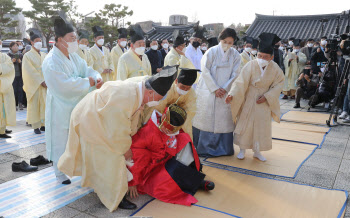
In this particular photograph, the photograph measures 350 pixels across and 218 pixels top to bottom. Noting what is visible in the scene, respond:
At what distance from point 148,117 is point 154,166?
1.86 ft

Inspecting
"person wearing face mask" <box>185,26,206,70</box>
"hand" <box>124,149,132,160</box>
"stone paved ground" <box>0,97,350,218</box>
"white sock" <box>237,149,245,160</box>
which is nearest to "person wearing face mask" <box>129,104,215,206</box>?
"hand" <box>124,149,132,160</box>

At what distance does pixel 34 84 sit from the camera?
18.8 ft

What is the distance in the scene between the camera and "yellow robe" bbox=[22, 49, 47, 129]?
570 cm

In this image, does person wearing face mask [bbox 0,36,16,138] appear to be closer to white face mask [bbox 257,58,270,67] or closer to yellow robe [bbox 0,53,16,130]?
yellow robe [bbox 0,53,16,130]

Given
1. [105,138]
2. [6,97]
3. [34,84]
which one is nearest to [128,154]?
[105,138]

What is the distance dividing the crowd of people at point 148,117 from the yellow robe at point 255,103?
1 cm

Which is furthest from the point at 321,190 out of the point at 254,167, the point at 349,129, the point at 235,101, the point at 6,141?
the point at 6,141

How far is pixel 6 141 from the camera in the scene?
5.33 meters

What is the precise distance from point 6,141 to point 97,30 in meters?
3.28

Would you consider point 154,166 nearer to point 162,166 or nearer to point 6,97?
point 162,166

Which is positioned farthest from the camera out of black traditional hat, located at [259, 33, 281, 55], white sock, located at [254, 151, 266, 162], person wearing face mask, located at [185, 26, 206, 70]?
person wearing face mask, located at [185, 26, 206, 70]

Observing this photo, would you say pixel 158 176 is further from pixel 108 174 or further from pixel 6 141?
pixel 6 141

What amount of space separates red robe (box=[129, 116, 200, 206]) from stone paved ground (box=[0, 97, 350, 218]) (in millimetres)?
177

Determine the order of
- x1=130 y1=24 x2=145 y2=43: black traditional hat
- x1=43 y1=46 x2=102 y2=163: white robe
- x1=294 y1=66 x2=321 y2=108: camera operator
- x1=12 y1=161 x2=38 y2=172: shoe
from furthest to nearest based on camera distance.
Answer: x1=294 y1=66 x2=321 y2=108: camera operator
x1=130 y1=24 x2=145 y2=43: black traditional hat
x1=12 y1=161 x2=38 y2=172: shoe
x1=43 y1=46 x2=102 y2=163: white robe
